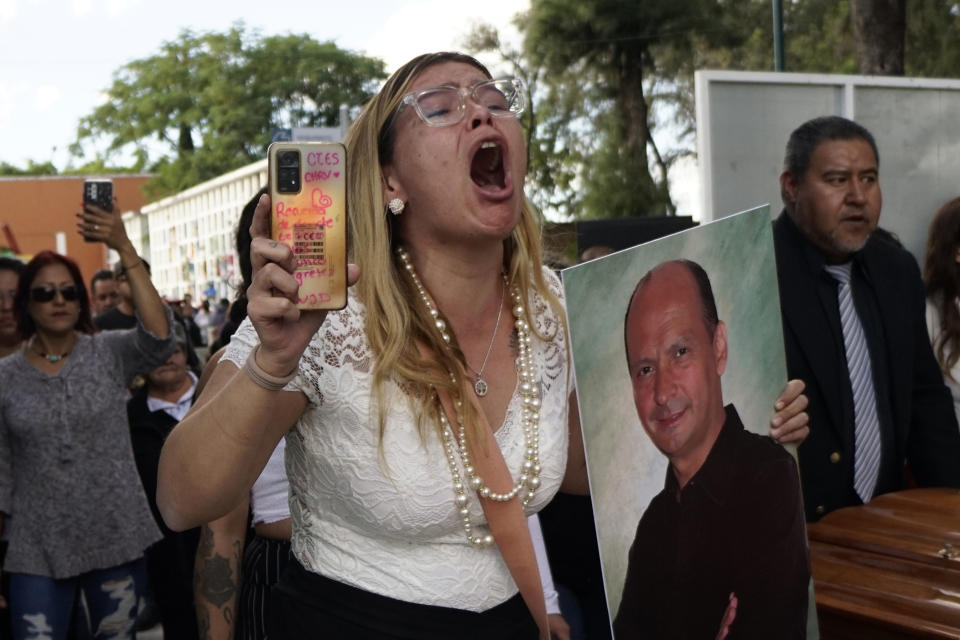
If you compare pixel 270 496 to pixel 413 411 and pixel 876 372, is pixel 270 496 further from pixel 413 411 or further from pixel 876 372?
pixel 876 372

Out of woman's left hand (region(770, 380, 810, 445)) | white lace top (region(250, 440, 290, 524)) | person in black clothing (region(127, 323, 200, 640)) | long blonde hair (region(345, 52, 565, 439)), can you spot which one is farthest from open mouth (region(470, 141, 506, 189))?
person in black clothing (region(127, 323, 200, 640))

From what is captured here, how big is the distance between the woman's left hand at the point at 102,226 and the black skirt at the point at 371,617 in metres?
2.64

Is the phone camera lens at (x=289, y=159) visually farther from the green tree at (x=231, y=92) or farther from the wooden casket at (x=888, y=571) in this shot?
the green tree at (x=231, y=92)

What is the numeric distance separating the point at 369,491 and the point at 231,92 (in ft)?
152

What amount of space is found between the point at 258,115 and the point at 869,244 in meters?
43.7

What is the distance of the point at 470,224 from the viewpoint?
77.4 inches

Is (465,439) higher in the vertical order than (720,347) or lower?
lower

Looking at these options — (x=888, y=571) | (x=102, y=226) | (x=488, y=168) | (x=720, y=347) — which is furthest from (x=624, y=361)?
(x=102, y=226)

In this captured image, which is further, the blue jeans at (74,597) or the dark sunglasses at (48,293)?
the dark sunglasses at (48,293)

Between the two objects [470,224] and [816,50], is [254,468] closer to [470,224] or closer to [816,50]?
[470,224]

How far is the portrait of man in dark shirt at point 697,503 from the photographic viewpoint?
1.98 m

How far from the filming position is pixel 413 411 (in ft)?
6.14

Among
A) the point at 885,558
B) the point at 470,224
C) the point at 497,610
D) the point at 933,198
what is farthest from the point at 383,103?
the point at 933,198

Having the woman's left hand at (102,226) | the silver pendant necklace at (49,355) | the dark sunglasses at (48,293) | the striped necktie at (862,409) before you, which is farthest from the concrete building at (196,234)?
the striped necktie at (862,409)
